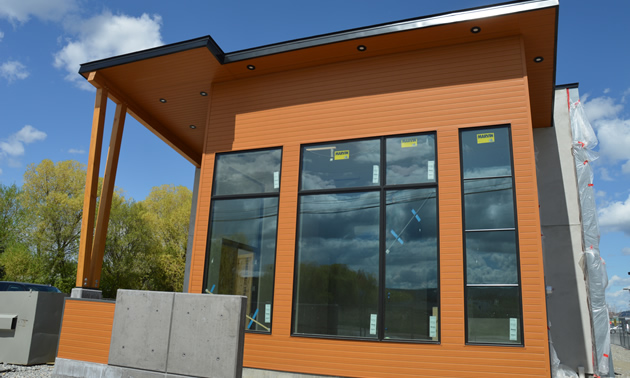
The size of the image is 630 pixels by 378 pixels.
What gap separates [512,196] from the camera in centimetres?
635

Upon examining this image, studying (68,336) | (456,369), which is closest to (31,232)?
(68,336)

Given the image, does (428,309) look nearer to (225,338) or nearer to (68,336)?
(225,338)

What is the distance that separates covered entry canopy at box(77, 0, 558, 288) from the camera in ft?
22.0

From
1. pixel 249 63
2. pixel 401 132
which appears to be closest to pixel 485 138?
pixel 401 132

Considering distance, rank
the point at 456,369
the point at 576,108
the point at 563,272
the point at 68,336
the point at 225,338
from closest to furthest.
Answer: the point at 225,338 < the point at 456,369 < the point at 68,336 < the point at 563,272 < the point at 576,108

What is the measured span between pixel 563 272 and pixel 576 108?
3630 mm

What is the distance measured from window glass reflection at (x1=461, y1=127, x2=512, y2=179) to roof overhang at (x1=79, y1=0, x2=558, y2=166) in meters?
1.65

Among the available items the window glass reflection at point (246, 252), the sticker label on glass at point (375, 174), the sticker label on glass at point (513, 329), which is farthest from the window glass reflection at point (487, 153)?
the window glass reflection at point (246, 252)

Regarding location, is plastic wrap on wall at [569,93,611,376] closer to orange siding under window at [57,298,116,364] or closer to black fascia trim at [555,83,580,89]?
black fascia trim at [555,83,580,89]

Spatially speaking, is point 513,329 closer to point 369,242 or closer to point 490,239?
point 490,239

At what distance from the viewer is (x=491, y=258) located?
6188 mm

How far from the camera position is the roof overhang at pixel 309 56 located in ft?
21.8

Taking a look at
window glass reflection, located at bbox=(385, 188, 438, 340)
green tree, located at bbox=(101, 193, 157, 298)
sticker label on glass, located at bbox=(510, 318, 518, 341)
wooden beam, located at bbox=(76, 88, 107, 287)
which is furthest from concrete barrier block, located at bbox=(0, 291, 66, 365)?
green tree, located at bbox=(101, 193, 157, 298)

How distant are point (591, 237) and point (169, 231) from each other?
94.0 ft
